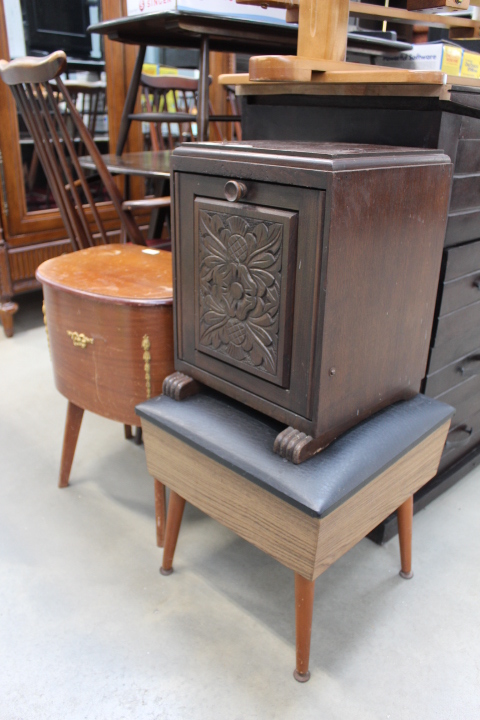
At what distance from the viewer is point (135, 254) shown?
1.42 metres

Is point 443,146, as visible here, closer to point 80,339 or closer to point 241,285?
point 241,285

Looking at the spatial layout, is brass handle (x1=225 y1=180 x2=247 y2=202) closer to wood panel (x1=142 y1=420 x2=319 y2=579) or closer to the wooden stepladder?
the wooden stepladder

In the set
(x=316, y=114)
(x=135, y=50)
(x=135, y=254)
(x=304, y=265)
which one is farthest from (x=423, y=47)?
(x=135, y=50)

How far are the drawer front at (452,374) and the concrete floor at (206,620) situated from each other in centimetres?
32

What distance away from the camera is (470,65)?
1.07m

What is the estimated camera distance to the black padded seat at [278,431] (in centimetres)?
82

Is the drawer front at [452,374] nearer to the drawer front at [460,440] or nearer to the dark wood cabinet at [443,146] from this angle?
the dark wood cabinet at [443,146]

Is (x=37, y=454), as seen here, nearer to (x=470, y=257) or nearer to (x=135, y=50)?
(x=470, y=257)

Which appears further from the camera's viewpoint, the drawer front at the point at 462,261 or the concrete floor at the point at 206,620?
the drawer front at the point at 462,261

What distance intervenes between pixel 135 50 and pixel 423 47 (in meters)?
1.84

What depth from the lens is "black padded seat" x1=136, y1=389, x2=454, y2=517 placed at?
82 centimetres

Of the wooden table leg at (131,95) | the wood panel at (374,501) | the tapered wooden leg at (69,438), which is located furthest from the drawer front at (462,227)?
the wooden table leg at (131,95)

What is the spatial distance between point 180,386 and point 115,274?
36cm

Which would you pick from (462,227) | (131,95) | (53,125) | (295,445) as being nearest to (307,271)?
(295,445)
